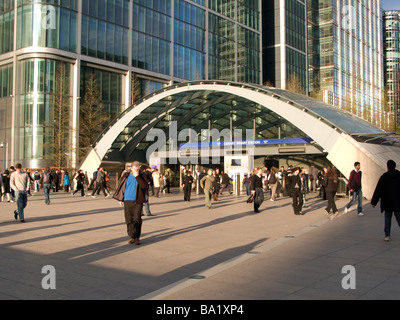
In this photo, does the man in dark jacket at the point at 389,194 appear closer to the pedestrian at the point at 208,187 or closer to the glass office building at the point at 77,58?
the pedestrian at the point at 208,187

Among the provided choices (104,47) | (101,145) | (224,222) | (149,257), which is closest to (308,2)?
(104,47)

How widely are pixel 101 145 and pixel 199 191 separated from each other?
7754 millimetres

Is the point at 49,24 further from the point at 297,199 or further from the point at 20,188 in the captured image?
the point at 297,199

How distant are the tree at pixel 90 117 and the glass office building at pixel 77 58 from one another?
2.24 feet

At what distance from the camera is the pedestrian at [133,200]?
880cm

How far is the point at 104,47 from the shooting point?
44.5m

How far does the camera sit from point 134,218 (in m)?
8.84

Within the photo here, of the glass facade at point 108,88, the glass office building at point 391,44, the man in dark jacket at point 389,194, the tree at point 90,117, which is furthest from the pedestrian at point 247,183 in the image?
the glass office building at point 391,44

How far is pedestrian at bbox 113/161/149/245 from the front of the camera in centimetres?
880

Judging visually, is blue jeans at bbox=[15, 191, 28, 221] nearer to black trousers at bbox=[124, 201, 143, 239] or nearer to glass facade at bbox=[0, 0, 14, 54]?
black trousers at bbox=[124, 201, 143, 239]

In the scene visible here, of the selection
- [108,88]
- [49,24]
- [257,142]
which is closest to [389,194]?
A: [257,142]
